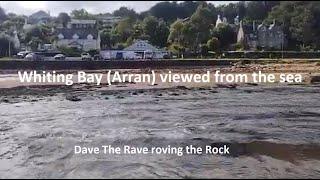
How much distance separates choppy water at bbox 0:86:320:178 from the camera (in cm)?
Answer: 1016

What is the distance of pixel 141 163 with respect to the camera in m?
10.5

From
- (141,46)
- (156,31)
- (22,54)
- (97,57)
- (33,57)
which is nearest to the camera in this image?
(33,57)

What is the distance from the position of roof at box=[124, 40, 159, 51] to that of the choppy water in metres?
25.1

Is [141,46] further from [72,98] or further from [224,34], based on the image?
[72,98]

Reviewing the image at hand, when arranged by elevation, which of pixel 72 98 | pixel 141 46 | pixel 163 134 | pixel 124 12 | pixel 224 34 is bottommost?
pixel 163 134

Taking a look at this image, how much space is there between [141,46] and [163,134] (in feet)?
119

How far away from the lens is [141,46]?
49.8 m

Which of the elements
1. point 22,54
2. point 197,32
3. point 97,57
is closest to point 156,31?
point 197,32

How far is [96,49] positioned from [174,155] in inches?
1585

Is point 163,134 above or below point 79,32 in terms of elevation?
below

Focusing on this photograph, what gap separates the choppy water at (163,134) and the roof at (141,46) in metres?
25.1

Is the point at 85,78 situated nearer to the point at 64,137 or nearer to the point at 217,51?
the point at 217,51

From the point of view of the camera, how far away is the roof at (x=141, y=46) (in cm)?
4944

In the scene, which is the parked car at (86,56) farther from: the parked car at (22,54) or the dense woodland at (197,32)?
the dense woodland at (197,32)
